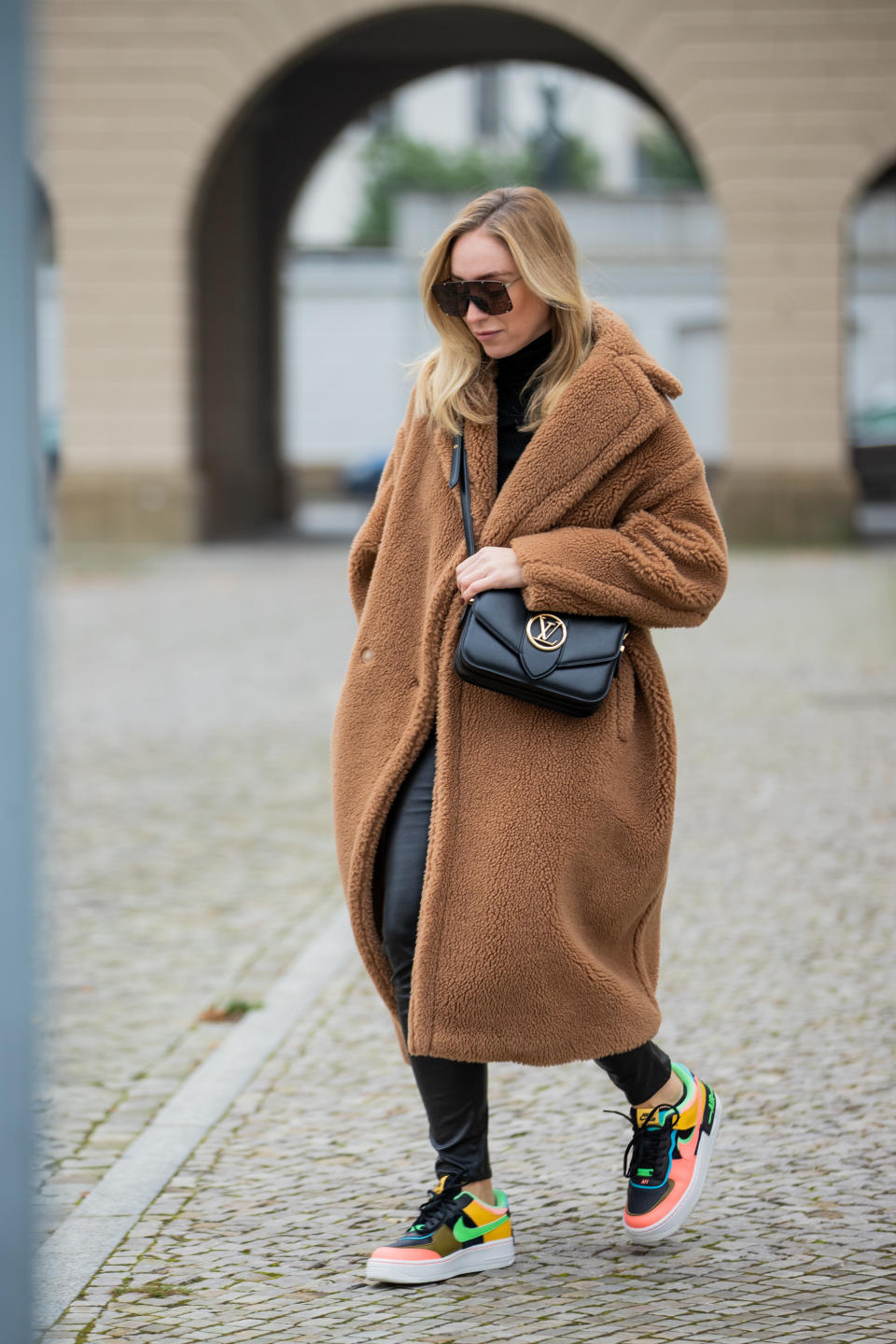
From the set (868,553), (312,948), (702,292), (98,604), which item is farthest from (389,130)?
(312,948)

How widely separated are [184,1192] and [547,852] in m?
1.13

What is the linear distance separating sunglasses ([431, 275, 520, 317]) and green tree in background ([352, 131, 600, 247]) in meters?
67.7

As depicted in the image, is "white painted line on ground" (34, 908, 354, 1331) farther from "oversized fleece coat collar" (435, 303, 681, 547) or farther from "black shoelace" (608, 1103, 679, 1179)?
"oversized fleece coat collar" (435, 303, 681, 547)

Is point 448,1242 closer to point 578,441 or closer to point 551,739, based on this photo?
point 551,739

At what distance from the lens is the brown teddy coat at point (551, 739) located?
306cm

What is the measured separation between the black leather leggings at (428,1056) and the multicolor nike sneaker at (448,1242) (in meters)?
0.05

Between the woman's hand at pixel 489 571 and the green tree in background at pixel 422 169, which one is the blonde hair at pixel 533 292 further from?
the green tree in background at pixel 422 169

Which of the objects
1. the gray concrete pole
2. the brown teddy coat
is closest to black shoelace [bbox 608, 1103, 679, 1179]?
the brown teddy coat

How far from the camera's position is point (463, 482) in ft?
10.4

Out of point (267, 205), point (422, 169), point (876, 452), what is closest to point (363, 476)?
point (876, 452)

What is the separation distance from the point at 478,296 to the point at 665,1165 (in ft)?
4.99

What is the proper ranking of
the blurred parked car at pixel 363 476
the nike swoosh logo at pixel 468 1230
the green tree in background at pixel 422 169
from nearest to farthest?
1. the nike swoosh logo at pixel 468 1230
2. the blurred parked car at pixel 363 476
3. the green tree in background at pixel 422 169

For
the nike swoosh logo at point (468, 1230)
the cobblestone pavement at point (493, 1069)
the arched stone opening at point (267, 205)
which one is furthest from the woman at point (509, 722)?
the arched stone opening at point (267, 205)

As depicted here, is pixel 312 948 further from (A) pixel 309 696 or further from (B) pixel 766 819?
(A) pixel 309 696
